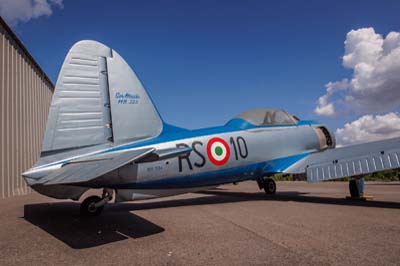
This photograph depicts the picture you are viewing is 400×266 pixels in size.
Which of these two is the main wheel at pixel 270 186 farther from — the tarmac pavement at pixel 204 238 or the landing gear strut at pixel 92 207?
the landing gear strut at pixel 92 207

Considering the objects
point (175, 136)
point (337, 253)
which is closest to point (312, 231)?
point (337, 253)

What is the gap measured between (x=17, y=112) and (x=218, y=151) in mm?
10888

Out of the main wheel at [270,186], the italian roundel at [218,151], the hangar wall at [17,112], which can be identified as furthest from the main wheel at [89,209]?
the hangar wall at [17,112]

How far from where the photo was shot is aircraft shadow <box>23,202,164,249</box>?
455 centimetres

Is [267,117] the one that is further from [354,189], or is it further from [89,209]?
[89,209]

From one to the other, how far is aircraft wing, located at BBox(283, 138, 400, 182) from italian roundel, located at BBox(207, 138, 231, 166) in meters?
2.65

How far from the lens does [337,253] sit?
145 inches

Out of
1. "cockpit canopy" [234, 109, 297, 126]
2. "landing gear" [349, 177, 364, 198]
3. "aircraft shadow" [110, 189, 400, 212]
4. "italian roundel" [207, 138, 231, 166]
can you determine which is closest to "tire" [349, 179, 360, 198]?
"landing gear" [349, 177, 364, 198]

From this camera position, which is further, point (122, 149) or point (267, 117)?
point (267, 117)

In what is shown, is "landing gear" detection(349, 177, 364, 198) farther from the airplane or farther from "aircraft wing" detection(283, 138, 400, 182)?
the airplane

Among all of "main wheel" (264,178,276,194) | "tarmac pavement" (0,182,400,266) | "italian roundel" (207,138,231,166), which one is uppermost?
"italian roundel" (207,138,231,166)

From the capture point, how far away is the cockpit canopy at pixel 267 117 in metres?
9.30

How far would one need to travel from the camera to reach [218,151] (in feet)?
24.7

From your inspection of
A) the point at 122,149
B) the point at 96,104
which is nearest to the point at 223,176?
the point at 122,149
